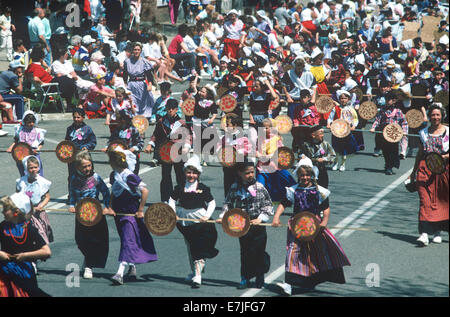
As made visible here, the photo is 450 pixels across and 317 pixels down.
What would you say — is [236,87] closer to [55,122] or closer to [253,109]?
[253,109]

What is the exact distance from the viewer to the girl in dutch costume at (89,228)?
11.1 metres

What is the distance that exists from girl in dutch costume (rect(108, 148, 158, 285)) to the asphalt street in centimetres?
27

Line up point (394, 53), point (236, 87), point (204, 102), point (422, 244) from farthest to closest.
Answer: point (394, 53) → point (236, 87) → point (204, 102) → point (422, 244)

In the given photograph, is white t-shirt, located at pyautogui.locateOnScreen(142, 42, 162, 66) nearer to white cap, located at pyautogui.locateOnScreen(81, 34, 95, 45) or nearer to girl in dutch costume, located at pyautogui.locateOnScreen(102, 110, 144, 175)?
white cap, located at pyautogui.locateOnScreen(81, 34, 95, 45)

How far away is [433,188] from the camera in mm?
12305

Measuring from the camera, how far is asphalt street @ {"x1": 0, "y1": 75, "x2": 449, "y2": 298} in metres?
10.5

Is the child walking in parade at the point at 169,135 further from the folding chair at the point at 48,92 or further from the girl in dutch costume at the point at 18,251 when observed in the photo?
the folding chair at the point at 48,92

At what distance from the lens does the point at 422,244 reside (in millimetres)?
12258

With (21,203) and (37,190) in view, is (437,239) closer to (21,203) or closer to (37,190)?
(37,190)

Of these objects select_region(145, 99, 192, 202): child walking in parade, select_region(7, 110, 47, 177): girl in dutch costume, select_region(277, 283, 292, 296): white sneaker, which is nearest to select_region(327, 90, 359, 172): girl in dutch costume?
select_region(145, 99, 192, 202): child walking in parade

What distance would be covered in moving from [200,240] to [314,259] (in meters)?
1.35

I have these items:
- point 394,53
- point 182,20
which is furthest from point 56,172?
point 182,20

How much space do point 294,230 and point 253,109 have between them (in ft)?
21.8

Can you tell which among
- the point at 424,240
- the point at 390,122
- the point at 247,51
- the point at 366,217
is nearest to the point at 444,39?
the point at 247,51
